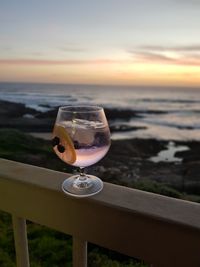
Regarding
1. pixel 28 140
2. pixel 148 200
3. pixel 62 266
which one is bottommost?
pixel 28 140

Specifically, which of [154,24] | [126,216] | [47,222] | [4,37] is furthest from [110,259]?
[4,37]

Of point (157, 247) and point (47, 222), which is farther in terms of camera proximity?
point (47, 222)

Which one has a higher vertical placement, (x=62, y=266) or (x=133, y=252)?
(x=133, y=252)

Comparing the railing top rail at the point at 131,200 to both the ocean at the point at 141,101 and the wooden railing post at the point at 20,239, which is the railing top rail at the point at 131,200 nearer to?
the wooden railing post at the point at 20,239

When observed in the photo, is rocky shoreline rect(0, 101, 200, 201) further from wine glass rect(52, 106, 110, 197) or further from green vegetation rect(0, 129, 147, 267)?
wine glass rect(52, 106, 110, 197)

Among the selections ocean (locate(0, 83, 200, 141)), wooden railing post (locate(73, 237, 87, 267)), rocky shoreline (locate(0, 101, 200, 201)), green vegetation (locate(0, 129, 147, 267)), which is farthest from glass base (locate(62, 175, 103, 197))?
ocean (locate(0, 83, 200, 141))

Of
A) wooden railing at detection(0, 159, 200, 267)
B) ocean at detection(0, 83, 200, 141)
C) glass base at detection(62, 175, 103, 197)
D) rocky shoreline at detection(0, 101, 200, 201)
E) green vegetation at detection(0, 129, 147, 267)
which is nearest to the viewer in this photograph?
wooden railing at detection(0, 159, 200, 267)

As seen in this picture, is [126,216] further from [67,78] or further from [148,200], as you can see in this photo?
[67,78]

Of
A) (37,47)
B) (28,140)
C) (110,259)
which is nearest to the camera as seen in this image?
(110,259)
